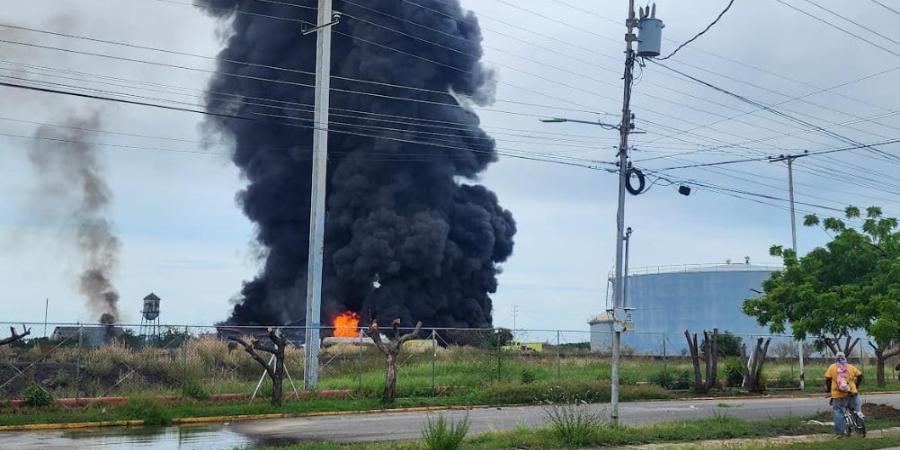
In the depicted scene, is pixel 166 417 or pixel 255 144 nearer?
pixel 166 417

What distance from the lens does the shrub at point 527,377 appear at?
33.5m

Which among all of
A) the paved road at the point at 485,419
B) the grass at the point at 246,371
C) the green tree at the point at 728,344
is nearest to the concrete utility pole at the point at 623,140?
the paved road at the point at 485,419

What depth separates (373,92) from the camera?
62.8 meters

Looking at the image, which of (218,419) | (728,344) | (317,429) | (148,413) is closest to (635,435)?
(317,429)

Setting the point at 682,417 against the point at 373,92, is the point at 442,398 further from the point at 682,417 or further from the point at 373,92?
the point at 373,92

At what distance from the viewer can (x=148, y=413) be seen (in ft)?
72.4

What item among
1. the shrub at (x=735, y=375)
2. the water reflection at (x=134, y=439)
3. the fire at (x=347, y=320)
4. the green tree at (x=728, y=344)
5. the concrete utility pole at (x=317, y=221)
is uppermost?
the concrete utility pole at (x=317, y=221)

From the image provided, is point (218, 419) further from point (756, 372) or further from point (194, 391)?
point (756, 372)

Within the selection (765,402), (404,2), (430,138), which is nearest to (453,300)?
(430,138)

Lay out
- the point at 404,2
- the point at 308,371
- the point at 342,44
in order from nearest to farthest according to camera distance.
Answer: the point at 308,371, the point at 404,2, the point at 342,44

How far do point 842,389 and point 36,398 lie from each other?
1941cm

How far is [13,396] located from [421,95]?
42196 millimetres

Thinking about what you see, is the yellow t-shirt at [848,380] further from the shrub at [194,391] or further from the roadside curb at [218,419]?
the shrub at [194,391]

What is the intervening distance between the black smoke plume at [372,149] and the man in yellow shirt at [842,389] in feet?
144
